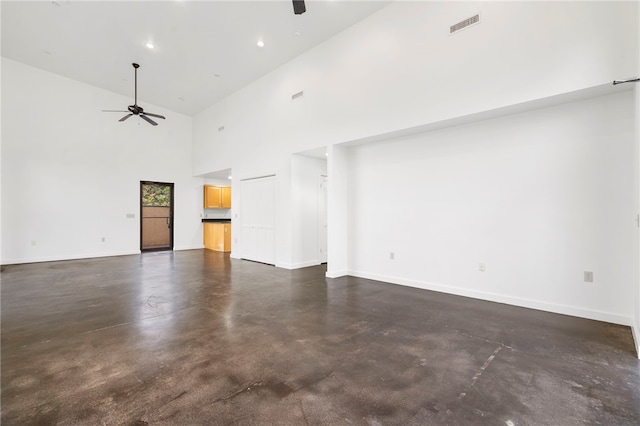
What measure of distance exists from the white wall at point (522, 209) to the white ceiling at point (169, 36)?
2681mm

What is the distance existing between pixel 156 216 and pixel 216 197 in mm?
2100

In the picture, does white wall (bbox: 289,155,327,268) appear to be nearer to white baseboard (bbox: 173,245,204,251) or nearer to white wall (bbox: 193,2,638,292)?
white wall (bbox: 193,2,638,292)

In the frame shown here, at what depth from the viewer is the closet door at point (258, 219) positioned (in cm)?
697

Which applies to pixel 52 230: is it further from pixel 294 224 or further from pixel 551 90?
A: pixel 551 90

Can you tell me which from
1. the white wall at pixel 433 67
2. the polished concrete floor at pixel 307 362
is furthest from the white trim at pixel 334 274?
the white wall at pixel 433 67

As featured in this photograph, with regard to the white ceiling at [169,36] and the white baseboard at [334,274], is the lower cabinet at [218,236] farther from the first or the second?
the white baseboard at [334,274]

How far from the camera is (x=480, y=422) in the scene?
1.67 m

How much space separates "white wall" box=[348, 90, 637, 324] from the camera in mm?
3170

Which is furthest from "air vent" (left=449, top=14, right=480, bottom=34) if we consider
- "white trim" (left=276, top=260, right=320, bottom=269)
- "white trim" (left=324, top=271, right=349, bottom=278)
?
"white trim" (left=276, top=260, right=320, bottom=269)

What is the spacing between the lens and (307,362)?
7.69ft

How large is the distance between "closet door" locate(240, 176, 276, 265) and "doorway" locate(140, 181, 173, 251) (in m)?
3.76

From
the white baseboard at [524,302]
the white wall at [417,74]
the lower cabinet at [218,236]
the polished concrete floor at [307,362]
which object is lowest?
the polished concrete floor at [307,362]

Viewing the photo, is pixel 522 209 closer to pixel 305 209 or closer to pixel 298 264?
pixel 305 209

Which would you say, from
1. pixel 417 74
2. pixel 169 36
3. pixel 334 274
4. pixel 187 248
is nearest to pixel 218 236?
pixel 187 248
